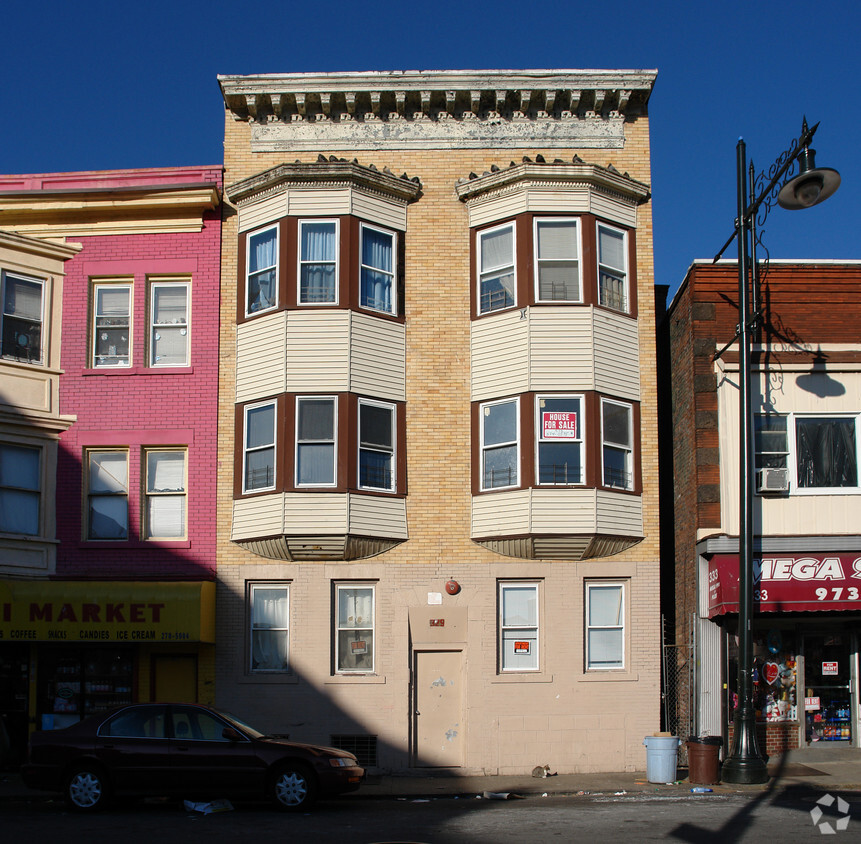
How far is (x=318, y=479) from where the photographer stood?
19172 mm

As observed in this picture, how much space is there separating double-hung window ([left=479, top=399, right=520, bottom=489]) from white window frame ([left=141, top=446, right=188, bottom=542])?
218 inches

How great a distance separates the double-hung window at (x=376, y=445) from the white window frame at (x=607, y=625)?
4.06m

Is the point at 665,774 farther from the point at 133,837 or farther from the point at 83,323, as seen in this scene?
the point at 83,323

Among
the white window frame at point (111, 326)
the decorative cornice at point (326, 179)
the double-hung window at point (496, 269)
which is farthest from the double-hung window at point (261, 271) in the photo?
the double-hung window at point (496, 269)

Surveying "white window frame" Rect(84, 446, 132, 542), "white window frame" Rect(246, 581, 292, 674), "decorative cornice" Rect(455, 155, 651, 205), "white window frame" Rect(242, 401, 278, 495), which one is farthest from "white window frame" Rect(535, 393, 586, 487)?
"white window frame" Rect(84, 446, 132, 542)

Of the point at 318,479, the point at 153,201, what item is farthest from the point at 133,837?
the point at 153,201

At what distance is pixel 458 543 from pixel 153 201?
8.66 metres

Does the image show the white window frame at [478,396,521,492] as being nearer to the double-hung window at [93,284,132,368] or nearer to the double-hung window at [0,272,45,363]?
the double-hung window at [93,284,132,368]

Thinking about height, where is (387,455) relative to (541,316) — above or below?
below

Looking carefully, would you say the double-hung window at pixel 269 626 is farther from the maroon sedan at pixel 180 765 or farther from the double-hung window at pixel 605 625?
the double-hung window at pixel 605 625

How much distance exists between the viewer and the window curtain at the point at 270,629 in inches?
760

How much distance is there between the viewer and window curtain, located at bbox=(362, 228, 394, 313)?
66.0ft

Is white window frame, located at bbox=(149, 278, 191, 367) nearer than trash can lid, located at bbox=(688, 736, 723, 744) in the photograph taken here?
No

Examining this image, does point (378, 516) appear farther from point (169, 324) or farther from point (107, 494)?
point (169, 324)
